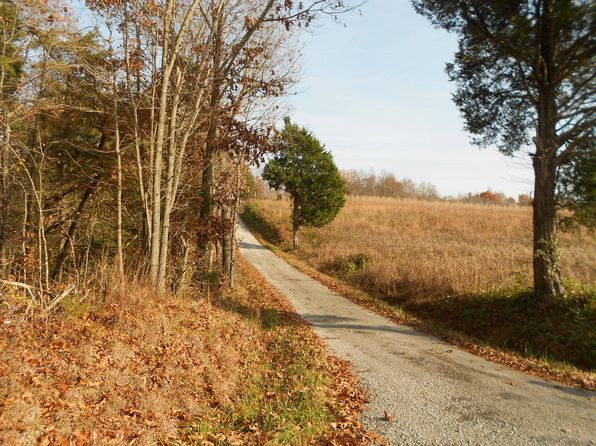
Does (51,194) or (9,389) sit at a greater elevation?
(51,194)

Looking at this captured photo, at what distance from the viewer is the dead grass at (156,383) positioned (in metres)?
3.91

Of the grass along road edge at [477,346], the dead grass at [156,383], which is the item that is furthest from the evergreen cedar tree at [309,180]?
the dead grass at [156,383]

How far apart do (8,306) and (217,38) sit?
7504mm

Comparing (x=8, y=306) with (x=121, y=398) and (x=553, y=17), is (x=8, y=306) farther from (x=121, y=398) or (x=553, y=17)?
(x=553, y=17)

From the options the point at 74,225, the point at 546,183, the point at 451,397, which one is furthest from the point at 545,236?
the point at 74,225

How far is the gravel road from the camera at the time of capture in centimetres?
472

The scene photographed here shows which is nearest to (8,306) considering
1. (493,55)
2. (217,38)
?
(217,38)

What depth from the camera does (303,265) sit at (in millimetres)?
24047

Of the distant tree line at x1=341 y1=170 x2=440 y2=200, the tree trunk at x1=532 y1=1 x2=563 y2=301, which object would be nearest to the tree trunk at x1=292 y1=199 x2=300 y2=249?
the tree trunk at x1=532 y1=1 x2=563 y2=301

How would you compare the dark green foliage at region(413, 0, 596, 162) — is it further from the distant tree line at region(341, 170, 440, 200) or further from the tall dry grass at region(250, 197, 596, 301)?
the distant tree line at region(341, 170, 440, 200)

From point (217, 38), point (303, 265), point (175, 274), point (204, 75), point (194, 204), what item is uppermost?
point (217, 38)

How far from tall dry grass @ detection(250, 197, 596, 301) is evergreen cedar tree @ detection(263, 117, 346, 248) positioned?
7.86ft

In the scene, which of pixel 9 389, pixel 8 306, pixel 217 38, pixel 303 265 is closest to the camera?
pixel 9 389

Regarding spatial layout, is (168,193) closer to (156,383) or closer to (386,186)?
(156,383)
